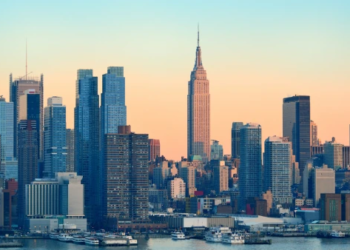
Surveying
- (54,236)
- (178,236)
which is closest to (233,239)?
(178,236)

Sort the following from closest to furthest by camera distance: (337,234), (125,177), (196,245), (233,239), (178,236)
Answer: (196,245) → (233,239) → (178,236) → (337,234) → (125,177)

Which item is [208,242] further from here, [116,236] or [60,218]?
[60,218]

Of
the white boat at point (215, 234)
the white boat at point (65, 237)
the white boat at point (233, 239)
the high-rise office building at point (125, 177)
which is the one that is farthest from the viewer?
the high-rise office building at point (125, 177)

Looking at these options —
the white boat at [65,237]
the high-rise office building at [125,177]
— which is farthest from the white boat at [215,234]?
the high-rise office building at [125,177]

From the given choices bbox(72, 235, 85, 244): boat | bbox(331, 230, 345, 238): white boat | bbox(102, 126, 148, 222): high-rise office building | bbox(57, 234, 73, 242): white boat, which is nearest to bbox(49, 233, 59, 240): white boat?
bbox(57, 234, 73, 242): white boat

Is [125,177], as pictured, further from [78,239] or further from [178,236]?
[78,239]

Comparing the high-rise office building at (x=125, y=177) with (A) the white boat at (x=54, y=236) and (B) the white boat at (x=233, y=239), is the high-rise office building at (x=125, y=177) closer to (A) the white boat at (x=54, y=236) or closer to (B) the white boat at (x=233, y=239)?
(A) the white boat at (x=54, y=236)
